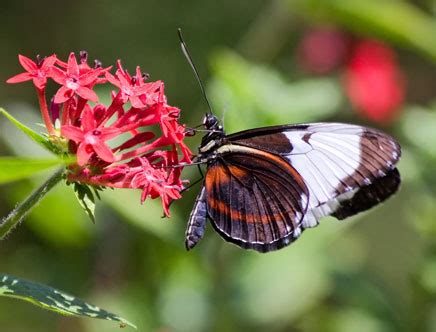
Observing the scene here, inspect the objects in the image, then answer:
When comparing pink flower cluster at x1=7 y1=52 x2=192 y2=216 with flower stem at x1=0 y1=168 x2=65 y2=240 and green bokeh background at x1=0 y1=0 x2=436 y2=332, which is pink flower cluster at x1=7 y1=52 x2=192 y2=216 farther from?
green bokeh background at x1=0 y1=0 x2=436 y2=332

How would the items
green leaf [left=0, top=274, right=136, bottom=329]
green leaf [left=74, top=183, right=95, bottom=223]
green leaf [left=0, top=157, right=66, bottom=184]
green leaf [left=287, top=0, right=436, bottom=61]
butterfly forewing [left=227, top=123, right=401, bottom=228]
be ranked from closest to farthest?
green leaf [left=0, top=157, right=66, bottom=184] < green leaf [left=0, top=274, right=136, bottom=329] < green leaf [left=74, top=183, right=95, bottom=223] < butterfly forewing [left=227, top=123, right=401, bottom=228] < green leaf [left=287, top=0, right=436, bottom=61]

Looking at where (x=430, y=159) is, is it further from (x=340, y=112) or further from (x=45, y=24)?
(x=45, y=24)

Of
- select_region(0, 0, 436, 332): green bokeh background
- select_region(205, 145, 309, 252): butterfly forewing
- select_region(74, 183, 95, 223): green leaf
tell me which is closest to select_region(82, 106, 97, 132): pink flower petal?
select_region(74, 183, 95, 223): green leaf

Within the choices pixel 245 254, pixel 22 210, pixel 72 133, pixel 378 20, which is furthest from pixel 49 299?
pixel 378 20

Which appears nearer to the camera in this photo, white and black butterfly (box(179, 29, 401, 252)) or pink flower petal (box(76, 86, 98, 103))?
pink flower petal (box(76, 86, 98, 103))

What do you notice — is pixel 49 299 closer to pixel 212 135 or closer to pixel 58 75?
pixel 58 75

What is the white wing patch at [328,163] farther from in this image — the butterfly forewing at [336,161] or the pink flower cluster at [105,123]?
the pink flower cluster at [105,123]

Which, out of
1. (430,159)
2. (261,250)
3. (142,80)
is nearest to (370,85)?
(430,159)
